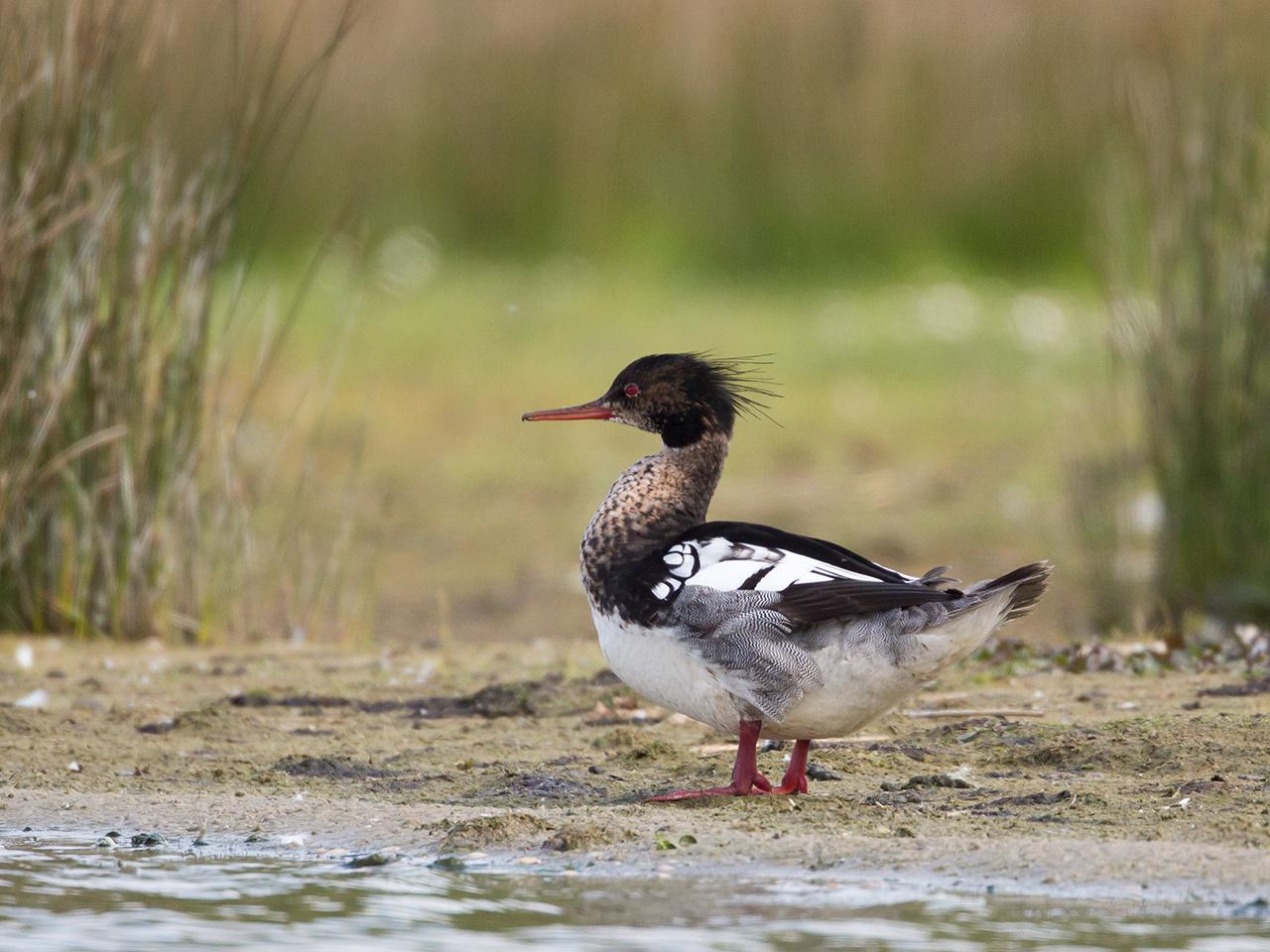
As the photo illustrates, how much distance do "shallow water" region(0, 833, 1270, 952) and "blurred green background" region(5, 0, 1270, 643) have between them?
18.6 feet

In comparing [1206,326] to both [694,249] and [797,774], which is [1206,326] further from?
[694,249]

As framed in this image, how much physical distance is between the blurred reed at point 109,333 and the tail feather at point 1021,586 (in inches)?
126

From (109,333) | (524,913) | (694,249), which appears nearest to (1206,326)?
(109,333)

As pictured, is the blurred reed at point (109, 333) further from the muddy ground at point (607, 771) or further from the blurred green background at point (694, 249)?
the blurred green background at point (694, 249)

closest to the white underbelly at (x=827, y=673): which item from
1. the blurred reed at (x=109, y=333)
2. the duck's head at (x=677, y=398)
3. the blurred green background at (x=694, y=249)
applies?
the duck's head at (x=677, y=398)

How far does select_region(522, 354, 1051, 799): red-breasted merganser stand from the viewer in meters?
4.60

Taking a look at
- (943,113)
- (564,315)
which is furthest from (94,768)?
(943,113)

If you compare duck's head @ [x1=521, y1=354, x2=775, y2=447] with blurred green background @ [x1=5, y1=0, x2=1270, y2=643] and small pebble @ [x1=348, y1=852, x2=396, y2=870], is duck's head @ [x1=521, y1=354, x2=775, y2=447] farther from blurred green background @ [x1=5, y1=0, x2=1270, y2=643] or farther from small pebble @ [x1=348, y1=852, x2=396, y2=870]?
blurred green background @ [x1=5, y1=0, x2=1270, y2=643]

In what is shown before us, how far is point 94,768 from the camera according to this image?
544cm

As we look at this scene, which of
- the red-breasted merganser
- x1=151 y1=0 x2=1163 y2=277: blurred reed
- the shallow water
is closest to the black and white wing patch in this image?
the red-breasted merganser

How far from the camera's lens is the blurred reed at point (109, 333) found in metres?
6.89

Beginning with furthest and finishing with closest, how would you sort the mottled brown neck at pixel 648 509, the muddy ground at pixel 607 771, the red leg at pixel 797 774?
the mottled brown neck at pixel 648 509 → the red leg at pixel 797 774 → the muddy ground at pixel 607 771

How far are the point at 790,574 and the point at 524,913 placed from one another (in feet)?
3.61

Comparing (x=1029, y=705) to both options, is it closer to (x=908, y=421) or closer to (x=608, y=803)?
(x=608, y=803)
